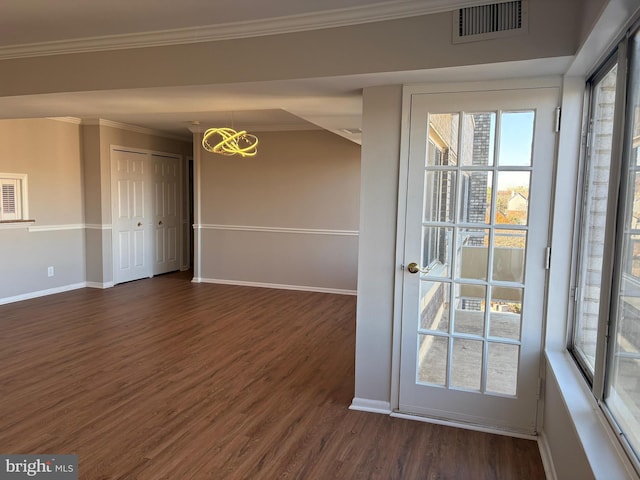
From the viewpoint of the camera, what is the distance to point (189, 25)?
2.77 m

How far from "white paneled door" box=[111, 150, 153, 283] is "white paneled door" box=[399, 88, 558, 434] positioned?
5303 millimetres

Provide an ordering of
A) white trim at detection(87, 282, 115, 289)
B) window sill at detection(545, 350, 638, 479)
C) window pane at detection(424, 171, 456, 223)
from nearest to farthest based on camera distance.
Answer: window sill at detection(545, 350, 638, 479), window pane at detection(424, 171, 456, 223), white trim at detection(87, 282, 115, 289)

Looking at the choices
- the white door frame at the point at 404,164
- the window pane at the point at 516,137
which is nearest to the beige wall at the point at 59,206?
the white door frame at the point at 404,164

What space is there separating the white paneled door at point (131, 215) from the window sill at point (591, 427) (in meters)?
6.16

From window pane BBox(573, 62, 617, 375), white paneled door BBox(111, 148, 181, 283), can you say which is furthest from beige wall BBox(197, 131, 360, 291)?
window pane BBox(573, 62, 617, 375)

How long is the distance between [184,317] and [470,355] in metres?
3.41

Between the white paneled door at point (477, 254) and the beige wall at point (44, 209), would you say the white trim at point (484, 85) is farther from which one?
the beige wall at point (44, 209)

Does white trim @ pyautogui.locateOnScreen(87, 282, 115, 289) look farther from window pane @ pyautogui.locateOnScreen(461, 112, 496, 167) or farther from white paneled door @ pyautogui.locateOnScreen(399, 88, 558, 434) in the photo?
window pane @ pyautogui.locateOnScreen(461, 112, 496, 167)

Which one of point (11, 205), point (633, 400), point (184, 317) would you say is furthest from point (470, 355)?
point (11, 205)

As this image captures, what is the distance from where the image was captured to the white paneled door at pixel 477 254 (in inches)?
101

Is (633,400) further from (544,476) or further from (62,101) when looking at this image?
(62,101)

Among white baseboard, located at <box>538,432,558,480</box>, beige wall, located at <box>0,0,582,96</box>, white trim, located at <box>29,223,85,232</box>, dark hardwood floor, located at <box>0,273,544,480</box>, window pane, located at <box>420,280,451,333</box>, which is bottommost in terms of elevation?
dark hardwood floor, located at <box>0,273,544,480</box>

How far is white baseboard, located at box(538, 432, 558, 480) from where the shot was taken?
2.22 m

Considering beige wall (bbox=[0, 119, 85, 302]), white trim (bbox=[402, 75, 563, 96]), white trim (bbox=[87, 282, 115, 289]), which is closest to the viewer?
white trim (bbox=[402, 75, 563, 96])
